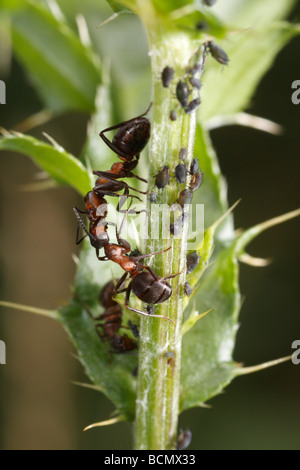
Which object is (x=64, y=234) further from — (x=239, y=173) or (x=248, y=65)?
(x=248, y=65)

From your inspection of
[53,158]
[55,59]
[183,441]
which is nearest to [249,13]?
[55,59]

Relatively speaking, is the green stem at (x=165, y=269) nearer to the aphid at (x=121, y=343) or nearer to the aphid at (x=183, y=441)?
the aphid at (x=183, y=441)

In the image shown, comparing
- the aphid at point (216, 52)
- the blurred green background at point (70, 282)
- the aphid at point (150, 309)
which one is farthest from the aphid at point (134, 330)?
the blurred green background at point (70, 282)

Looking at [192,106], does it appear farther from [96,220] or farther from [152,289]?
[96,220]

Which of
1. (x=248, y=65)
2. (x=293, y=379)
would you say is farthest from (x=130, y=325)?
(x=293, y=379)

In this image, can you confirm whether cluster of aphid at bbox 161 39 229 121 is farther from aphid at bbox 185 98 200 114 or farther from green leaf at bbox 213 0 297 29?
green leaf at bbox 213 0 297 29

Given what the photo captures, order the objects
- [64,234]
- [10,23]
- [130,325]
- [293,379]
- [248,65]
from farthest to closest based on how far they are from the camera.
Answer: [64,234] < [293,379] < [10,23] < [248,65] < [130,325]

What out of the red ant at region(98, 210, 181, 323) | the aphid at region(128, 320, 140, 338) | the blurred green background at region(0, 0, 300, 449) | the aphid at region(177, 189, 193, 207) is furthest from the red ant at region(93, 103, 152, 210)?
the blurred green background at region(0, 0, 300, 449)
